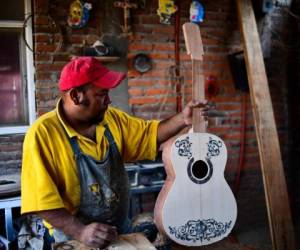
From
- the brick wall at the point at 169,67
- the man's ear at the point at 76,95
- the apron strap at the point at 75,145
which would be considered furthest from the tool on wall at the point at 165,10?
the apron strap at the point at 75,145

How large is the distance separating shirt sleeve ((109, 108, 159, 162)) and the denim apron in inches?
5.0

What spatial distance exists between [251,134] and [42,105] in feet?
7.32

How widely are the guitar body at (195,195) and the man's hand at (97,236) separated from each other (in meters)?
0.42

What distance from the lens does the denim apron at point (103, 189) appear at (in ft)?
6.82

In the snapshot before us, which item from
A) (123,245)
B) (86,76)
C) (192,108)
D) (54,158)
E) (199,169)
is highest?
(86,76)

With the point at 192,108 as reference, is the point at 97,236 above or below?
below

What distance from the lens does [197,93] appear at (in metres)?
Result: 2.33

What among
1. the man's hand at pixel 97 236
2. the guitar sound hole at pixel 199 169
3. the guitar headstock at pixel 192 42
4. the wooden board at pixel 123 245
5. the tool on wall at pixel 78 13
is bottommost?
the wooden board at pixel 123 245

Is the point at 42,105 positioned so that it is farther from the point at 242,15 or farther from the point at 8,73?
the point at 242,15

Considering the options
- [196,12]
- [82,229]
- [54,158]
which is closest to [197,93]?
[54,158]

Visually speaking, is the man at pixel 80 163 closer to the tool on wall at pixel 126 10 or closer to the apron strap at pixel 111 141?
the apron strap at pixel 111 141

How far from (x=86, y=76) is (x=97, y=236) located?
757 mm

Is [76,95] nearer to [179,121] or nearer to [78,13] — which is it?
[179,121]

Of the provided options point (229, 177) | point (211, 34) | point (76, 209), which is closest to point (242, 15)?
point (211, 34)
